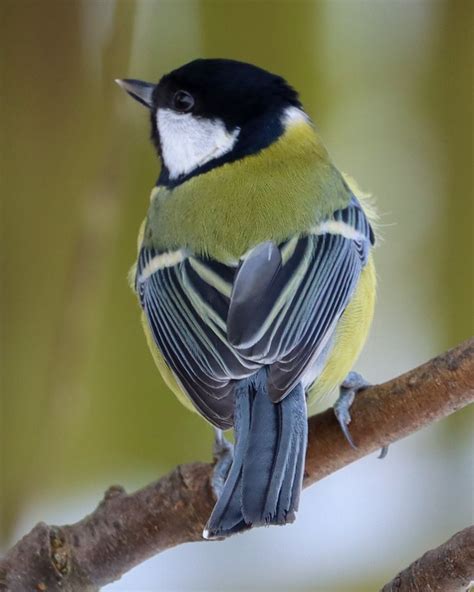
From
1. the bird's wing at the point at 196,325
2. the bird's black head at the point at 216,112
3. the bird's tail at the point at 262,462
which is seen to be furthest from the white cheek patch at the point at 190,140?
the bird's tail at the point at 262,462

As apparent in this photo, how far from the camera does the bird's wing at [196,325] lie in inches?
29.9

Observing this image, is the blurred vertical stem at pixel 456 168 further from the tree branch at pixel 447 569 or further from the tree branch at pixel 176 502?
the tree branch at pixel 447 569

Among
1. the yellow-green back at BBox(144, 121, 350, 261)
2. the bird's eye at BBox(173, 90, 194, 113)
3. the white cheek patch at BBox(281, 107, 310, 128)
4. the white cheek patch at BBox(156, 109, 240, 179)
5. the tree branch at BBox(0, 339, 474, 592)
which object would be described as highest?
the bird's eye at BBox(173, 90, 194, 113)

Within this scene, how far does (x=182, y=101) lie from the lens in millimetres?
1039

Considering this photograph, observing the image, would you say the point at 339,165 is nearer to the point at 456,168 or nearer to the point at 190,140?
the point at 456,168

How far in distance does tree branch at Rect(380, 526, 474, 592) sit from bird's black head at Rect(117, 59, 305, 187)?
0.51 metres

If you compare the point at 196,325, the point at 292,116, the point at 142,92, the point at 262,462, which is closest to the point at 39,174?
the point at 142,92

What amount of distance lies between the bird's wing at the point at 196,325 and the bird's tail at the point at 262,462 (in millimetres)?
17

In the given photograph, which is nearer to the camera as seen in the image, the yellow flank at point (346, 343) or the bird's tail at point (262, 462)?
the bird's tail at point (262, 462)

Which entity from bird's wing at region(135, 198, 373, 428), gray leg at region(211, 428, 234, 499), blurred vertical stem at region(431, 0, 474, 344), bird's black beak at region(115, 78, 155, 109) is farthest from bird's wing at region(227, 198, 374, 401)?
blurred vertical stem at region(431, 0, 474, 344)

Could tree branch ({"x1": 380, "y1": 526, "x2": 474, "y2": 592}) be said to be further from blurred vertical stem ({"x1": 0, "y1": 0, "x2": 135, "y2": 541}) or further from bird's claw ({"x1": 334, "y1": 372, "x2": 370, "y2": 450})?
blurred vertical stem ({"x1": 0, "y1": 0, "x2": 135, "y2": 541})

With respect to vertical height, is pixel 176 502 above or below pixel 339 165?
below

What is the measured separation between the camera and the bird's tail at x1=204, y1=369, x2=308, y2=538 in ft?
2.10

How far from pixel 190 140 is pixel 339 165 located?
314mm
